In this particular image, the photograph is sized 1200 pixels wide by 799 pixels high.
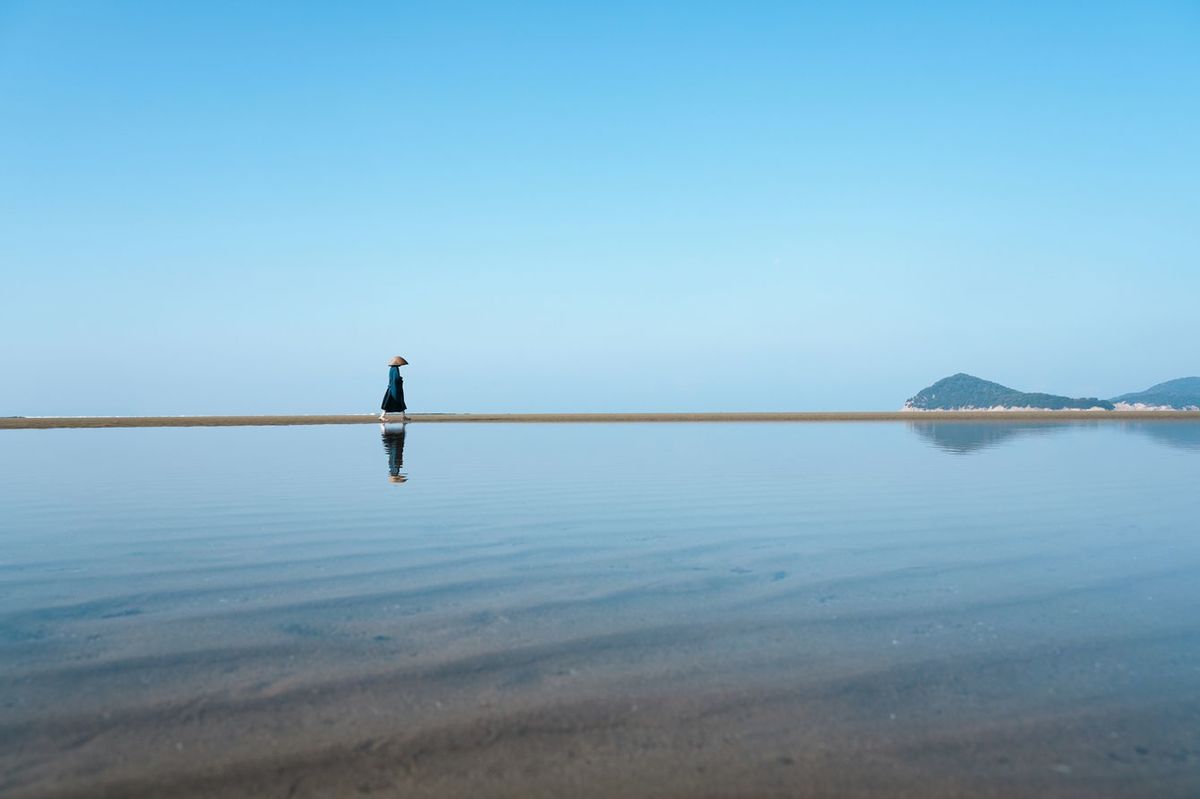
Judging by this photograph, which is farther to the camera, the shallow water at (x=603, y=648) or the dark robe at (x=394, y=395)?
the dark robe at (x=394, y=395)

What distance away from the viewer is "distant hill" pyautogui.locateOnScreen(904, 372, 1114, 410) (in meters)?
71.5

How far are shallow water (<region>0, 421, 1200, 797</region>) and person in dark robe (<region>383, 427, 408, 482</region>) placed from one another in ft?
12.2

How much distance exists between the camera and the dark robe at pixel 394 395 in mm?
34688

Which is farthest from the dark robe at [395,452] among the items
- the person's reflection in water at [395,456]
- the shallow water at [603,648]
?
the shallow water at [603,648]

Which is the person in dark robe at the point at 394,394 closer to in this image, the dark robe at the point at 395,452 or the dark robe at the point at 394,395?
the dark robe at the point at 394,395

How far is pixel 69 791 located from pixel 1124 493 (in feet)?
40.4

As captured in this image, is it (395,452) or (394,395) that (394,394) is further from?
(395,452)

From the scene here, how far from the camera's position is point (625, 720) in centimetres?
340

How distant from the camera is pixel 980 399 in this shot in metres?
79.6

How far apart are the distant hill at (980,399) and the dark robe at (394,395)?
54.2m

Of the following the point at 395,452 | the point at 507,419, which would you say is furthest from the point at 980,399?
the point at 395,452

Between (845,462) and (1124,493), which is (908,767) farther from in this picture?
(845,462)

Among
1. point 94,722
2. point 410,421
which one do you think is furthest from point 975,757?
point 410,421

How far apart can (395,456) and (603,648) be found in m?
15.6
